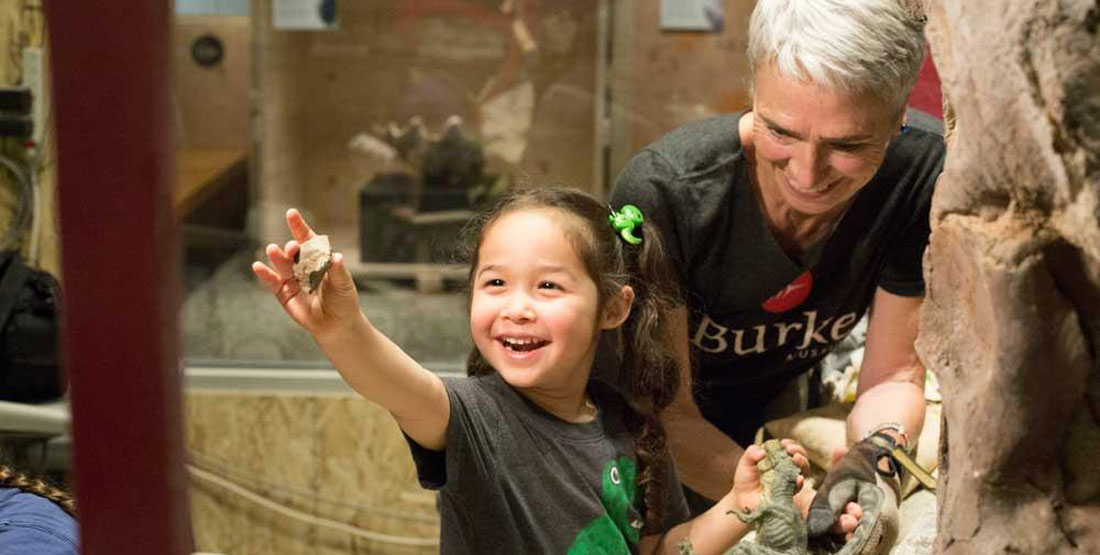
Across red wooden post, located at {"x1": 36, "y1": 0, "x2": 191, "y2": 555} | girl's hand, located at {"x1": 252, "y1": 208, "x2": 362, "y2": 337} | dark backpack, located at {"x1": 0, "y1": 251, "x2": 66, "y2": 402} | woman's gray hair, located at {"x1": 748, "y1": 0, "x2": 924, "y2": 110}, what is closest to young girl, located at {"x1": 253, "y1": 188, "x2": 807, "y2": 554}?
girl's hand, located at {"x1": 252, "y1": 208, "x2": 362, "y2": 337}

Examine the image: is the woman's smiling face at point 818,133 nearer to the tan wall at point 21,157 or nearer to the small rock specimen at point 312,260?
the small rock specimen at point 312,260

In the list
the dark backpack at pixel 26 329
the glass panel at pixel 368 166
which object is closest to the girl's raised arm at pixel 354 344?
the dark backpack at pixel 26 329

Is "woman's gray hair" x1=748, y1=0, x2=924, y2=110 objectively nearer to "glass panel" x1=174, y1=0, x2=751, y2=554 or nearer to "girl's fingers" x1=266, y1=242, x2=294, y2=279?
"girl's fingers" x1=266, y1=242, x2=294, y2=279

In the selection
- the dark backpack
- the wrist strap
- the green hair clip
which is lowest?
the dark backpack

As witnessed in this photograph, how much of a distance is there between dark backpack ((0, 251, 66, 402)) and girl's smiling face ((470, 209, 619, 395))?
56.9 inches

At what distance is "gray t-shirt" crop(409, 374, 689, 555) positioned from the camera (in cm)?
128

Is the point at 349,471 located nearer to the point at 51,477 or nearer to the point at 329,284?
the point at 51,477

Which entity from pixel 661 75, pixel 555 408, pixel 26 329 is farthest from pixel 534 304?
pixel 661 75

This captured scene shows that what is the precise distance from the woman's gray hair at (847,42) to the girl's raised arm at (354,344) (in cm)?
51

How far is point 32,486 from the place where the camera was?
57.1 inches

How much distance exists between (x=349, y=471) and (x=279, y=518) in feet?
0.67

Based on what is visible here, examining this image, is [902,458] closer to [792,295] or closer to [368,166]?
[792,295]

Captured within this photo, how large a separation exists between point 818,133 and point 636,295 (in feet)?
0.96

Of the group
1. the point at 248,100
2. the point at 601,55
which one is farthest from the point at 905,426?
the point at 248,100
